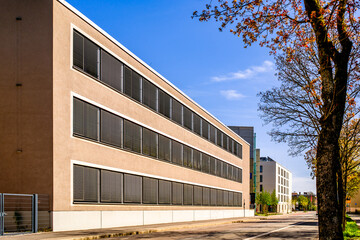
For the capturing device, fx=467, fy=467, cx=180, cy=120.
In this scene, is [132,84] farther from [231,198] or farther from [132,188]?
[231,198]

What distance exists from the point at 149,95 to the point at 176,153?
27.0 feet

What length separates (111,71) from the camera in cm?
2959

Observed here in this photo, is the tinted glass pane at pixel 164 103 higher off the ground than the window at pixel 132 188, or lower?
higher

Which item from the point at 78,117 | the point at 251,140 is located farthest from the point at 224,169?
the point at 78,117

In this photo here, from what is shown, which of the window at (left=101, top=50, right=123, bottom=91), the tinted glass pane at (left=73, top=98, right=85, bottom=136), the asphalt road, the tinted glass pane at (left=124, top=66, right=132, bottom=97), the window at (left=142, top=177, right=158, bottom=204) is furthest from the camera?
the window at (left=142, top=177, right=158, bottom=204)

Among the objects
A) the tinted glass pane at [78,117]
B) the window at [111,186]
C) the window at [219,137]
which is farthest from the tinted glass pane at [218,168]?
the tinted glass pane at [78,117]

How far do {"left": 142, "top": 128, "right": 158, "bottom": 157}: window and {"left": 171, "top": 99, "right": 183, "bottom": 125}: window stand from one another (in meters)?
5.35

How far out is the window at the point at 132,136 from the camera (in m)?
31.5

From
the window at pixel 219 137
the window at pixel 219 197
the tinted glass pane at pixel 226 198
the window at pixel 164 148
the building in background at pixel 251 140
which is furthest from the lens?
the building in background at pixel 251 140

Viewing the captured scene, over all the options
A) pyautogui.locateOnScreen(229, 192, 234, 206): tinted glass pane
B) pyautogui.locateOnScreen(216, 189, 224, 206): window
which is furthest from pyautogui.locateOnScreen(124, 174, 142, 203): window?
pyautogui.locateOnScreen(229, 192, 234, 206): tinted glass pane

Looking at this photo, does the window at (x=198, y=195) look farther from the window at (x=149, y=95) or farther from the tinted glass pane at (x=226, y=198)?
the window at (x=149, y=95)

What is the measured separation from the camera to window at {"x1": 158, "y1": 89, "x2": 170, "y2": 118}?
3892cm

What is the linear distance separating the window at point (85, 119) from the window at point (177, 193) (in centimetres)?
1560

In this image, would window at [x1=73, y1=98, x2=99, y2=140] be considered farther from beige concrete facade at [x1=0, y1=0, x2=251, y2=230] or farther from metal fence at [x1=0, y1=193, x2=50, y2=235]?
metal fence at [x1=0, y1=193, x2=50, y2=235]
